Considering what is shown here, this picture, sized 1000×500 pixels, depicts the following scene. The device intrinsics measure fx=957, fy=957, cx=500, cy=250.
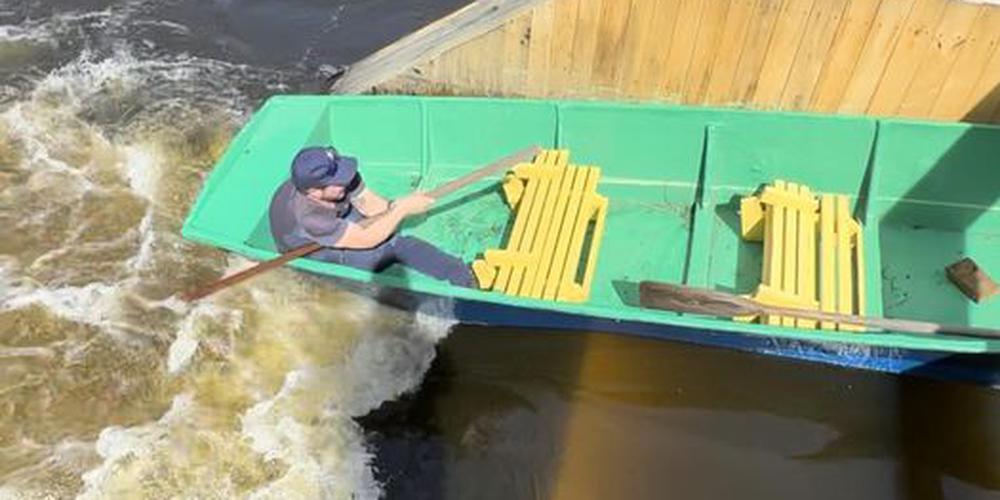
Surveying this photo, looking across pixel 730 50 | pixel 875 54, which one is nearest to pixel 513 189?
pixel 730 50

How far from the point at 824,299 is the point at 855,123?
1.50 metres

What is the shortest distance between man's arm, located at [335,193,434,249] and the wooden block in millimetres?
3993

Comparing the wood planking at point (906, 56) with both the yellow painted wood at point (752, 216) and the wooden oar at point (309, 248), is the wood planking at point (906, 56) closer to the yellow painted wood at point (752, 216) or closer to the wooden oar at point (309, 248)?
the yellow painted wood at point (752, 216)

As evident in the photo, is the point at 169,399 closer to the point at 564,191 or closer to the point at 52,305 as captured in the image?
the point at 52,305

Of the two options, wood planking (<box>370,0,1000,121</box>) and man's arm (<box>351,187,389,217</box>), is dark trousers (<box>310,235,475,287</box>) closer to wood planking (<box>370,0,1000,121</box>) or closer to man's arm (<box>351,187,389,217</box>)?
man's arm (<box>351,187,389,217</box>)

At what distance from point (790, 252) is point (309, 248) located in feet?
11.6

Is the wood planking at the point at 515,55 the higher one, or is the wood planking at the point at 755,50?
the wood planking at the point at 755,50

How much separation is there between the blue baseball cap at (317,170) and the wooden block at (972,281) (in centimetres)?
458

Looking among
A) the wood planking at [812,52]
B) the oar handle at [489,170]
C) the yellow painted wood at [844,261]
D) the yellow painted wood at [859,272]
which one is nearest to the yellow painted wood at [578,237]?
the oar handle at [489,170]

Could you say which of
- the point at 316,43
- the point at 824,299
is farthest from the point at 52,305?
the point at 824,299

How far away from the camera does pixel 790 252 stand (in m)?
7.14

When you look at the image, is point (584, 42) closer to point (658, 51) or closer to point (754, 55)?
point (658, 51)

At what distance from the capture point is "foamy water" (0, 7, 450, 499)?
6969 mm

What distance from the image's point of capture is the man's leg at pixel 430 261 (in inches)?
280
